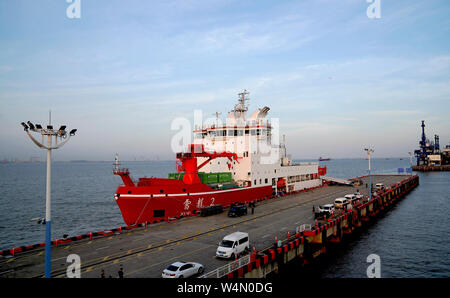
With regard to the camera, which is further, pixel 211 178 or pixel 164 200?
pixel 211 178

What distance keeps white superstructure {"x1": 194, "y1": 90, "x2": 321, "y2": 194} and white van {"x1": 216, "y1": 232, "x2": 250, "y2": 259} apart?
2407 cm

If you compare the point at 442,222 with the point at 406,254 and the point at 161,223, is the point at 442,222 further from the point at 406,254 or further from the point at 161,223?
the point at 161,223

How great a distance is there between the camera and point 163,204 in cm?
3162

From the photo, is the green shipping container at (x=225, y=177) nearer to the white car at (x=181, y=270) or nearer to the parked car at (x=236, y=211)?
the parked car at (x=236, y=211)

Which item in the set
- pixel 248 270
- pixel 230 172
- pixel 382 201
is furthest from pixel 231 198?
pixel 382 201

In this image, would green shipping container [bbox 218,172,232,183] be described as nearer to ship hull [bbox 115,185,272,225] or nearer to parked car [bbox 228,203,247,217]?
ship hull [bbox 115,185,272,225]

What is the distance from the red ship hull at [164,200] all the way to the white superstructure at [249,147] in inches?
279

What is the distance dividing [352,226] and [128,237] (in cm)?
2737

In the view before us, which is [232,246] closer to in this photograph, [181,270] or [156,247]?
[181,270]

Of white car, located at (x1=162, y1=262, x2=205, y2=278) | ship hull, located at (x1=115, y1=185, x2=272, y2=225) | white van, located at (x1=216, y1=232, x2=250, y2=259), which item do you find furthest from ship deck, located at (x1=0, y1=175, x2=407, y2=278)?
ship hull, located at (x1=115, y1=185, x2=272, y2=225)

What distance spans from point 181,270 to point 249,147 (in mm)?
31510

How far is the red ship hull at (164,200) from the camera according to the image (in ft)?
97.6

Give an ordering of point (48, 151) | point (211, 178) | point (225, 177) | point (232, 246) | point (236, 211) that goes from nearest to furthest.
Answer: point (48, 151), point (232, 246), point (236, 211), point (211, 178), point (225, 177)

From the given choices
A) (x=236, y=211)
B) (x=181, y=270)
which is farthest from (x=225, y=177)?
(x=181, y=270)
